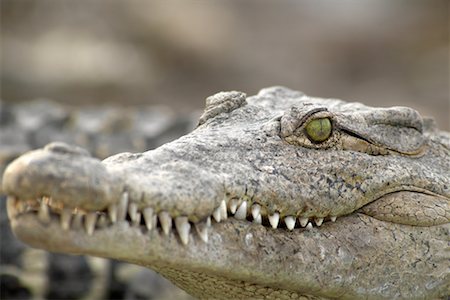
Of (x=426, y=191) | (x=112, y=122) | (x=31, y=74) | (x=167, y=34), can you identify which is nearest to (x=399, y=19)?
(x=167, y=34)

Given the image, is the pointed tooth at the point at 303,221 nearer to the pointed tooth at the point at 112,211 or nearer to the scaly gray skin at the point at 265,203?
the scaly gray skin at the point at 265,203

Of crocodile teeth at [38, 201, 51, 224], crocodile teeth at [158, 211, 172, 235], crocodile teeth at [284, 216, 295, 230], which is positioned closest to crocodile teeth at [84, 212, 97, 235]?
crocodile teeth at [38, 201, 51, 224]

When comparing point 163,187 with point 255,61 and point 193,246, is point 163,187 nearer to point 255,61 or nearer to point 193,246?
point 193,246

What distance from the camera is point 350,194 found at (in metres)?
3.60

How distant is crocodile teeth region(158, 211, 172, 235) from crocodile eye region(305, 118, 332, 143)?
88cm

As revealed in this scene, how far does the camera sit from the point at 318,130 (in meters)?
3.64

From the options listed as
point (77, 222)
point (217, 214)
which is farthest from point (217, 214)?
point (77, 222)

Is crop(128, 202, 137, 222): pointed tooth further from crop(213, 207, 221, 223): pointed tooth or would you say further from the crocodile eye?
the crocodile eye

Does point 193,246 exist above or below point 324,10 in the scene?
below

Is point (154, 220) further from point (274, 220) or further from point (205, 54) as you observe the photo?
point (205, 54)

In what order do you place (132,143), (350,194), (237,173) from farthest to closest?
(132,143) < (350,194) < (237,173)

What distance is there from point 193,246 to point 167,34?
11.1m

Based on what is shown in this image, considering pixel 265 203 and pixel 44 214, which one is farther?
pixel 265 203

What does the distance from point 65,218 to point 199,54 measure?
11111 millimetres
